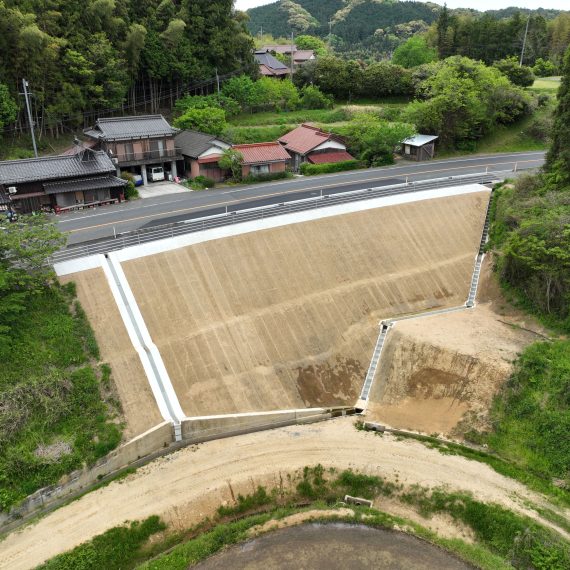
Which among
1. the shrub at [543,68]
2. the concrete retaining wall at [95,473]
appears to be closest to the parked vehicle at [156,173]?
the concrete retaining wall at [95,473]

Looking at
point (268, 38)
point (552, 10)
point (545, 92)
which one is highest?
point (552, 10)

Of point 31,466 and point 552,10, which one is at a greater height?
point 552,10

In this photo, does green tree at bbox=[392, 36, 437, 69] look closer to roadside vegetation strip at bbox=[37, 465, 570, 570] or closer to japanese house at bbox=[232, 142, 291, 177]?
japanese house at bbox=[232, 142, 291, 177]

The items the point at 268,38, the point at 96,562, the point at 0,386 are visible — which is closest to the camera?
the point at 96,562

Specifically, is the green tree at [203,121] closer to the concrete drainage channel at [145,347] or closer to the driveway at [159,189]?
the driveway at [159,189]

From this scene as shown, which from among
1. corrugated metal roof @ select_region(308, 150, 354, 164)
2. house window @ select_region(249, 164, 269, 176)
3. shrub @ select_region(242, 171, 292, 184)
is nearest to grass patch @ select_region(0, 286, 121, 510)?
shrub @ select_region(242, 171, 292, 184)

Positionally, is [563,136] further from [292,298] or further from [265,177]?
[265,177]

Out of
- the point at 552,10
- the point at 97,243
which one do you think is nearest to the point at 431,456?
the point at 97,243

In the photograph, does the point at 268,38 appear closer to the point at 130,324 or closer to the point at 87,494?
the point at 130,324
